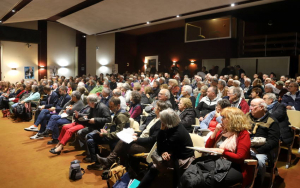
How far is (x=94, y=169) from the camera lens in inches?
148

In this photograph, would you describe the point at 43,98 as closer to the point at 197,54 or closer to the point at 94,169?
the point at 94,169

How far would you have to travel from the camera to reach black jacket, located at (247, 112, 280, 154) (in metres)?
2.76

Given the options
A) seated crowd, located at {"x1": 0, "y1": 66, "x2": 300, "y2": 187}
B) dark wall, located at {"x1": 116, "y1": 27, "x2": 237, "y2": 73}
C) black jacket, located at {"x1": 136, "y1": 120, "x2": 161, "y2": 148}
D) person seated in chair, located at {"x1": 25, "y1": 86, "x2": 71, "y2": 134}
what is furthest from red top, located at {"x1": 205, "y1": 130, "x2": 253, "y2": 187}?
dark wall, located at {"x1": 116, "y1": 27, "x2": 237, "y2": 73}

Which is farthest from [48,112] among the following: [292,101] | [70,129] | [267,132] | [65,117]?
[292,101]

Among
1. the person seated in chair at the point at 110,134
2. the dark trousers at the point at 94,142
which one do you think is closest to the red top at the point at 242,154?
the person seated in chair at the point at 110,134

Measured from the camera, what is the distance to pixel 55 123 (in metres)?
5.09

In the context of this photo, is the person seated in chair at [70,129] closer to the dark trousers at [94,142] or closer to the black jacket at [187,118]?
the dark trousers at [94,142]

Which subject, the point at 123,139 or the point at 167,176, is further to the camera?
the point at 123,139

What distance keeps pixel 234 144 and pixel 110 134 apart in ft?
6.06

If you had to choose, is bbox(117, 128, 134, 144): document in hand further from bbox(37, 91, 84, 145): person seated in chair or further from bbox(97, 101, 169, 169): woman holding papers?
bbox(37, 91, 84, 145): person seated in chair

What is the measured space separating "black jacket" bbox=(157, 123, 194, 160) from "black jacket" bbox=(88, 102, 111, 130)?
1.72 m

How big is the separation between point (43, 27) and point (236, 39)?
443 inches

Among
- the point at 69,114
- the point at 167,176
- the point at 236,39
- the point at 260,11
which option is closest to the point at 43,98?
the point at 69,114

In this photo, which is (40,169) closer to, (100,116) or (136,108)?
(100,116)
